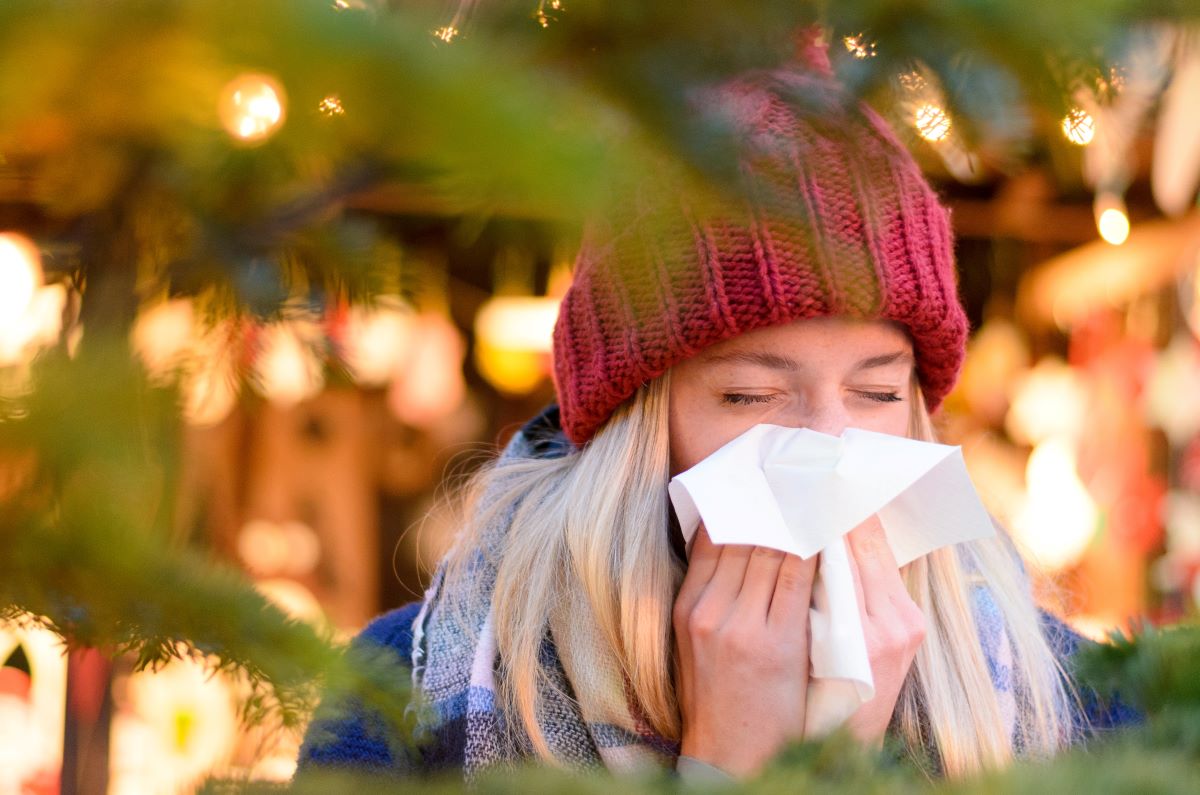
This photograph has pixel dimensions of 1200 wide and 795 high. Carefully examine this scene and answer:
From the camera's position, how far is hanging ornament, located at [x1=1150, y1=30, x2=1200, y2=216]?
301cm

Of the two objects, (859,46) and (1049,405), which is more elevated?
(1049,405)

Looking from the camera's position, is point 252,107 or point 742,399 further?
point 742,399

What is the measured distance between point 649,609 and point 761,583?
Answer: 6.8 inches

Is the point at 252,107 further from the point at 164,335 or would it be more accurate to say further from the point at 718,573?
the point at 718,573

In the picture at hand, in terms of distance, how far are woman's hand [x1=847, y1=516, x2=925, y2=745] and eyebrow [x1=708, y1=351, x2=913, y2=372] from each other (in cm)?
19

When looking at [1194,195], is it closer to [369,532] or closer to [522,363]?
[522,363]

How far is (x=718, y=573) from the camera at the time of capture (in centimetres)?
137

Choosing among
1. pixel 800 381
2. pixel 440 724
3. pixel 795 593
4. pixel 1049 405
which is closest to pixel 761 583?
pixel 795 593

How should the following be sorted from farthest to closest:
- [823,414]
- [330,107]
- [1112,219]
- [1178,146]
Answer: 1. [1112,219]
2. [1178,146]
3. [823,414]
4. [330,107]

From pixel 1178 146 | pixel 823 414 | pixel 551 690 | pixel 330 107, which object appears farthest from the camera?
pixel 1178 146

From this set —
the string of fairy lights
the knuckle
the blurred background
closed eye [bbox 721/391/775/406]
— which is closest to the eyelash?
closed eye [bbox 721/391/775/406]

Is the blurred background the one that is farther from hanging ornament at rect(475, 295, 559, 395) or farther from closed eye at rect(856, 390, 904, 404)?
hanging ornament at rect(475, 295, 559, 395)

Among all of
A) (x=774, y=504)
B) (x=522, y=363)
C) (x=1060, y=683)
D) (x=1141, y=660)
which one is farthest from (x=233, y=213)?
(x=522, y=363)

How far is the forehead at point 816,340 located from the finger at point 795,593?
9.6 inches
